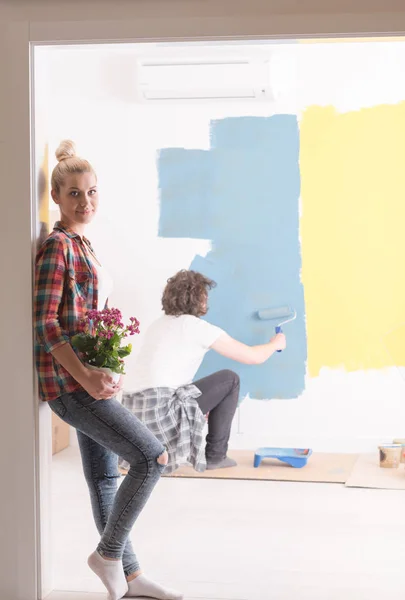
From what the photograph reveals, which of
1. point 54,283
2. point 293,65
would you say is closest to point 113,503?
point 54,283

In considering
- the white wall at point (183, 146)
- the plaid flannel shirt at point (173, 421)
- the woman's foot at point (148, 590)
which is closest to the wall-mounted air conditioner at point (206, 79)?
the white wall at point (183, 146)

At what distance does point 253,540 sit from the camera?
2977 mm

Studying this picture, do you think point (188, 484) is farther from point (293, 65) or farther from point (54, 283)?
point (293, 65)

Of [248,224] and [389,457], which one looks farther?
[248,224]

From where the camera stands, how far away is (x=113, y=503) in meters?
2.24

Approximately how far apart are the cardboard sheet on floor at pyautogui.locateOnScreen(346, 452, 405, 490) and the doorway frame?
1.99 m

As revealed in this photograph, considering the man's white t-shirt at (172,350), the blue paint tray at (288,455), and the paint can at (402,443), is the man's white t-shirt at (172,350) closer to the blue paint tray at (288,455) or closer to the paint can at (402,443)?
the blue paint tray at (288,455)

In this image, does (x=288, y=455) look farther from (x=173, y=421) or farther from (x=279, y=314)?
(x=173, y=421)

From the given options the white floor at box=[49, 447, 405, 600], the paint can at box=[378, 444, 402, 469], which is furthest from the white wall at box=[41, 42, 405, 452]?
the white floor at box=[49, 447, 405, 600]

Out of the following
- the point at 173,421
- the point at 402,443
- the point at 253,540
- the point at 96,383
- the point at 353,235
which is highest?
the point at 353,235

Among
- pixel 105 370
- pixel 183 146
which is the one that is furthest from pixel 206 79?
pixel 105 370

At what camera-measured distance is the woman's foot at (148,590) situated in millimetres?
2279

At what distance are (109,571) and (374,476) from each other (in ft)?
6.95

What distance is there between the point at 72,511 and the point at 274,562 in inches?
42.2
